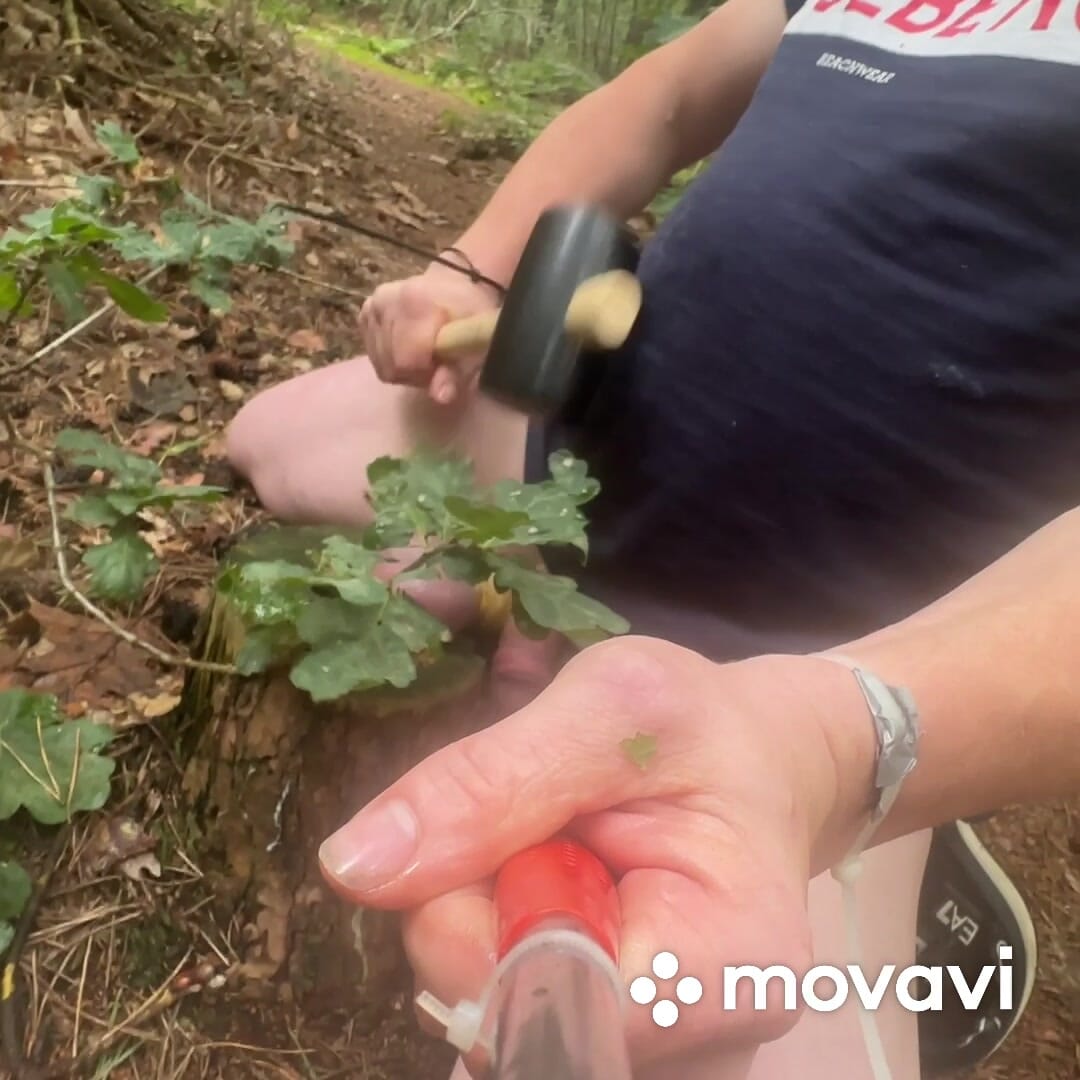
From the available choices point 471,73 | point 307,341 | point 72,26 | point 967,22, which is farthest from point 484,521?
point 471,73

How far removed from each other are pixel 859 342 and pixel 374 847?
529 mm

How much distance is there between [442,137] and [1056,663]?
2398 mm

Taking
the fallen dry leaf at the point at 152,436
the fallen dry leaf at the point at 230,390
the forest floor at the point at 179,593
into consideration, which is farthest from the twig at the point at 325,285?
the fallen dry leaf at the point at 152,436

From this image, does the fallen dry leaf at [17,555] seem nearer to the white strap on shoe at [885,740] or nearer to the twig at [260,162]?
the white strap on shoe at [885,740]

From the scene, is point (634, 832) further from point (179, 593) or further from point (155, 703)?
point (179, 593)

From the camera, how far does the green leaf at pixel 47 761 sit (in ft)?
2.34

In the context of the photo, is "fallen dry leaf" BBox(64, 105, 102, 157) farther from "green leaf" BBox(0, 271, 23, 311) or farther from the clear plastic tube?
the clear plastic tube

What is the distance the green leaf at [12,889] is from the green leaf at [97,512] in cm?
26

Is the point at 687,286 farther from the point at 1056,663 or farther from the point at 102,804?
the point at 102,804

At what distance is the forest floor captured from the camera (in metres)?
0.71

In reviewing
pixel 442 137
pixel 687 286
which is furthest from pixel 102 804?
pixel 442 137

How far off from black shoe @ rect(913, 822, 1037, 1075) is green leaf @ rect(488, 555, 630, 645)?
44 cm

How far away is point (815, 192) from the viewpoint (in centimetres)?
71

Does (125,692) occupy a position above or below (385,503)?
below
